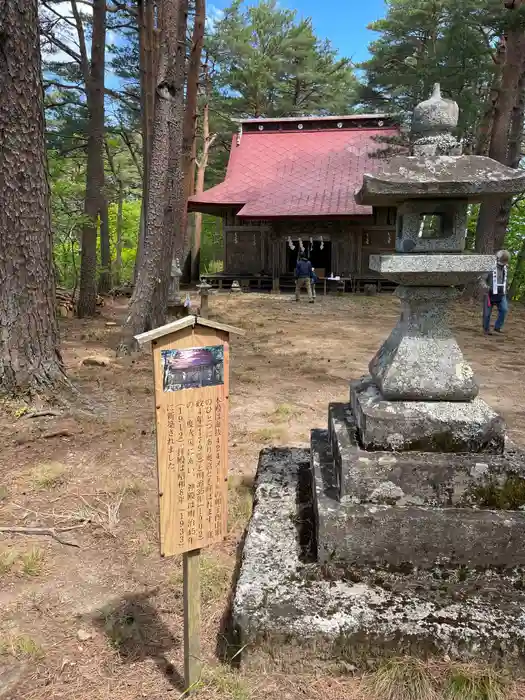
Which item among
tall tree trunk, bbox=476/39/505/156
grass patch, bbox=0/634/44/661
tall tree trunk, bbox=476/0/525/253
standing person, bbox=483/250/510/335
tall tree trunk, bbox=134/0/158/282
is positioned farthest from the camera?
Result: tall tree trunk, bbox=476/39/505/156

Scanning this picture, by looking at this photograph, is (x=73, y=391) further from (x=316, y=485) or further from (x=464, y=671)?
(x=464, y=671)

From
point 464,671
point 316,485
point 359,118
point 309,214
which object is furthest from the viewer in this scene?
point 359,118

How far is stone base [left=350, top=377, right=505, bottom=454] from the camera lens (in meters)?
2.78

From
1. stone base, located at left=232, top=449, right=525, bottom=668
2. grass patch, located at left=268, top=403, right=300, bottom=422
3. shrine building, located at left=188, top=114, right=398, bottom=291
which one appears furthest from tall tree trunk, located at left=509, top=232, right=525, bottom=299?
stone base, located at left=232, top=449, right=525, bottom=668

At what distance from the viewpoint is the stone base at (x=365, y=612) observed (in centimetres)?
215

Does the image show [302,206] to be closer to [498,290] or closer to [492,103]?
[492,103]

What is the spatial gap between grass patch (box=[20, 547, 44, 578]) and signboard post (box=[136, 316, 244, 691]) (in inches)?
47.0

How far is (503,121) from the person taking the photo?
11.9 m

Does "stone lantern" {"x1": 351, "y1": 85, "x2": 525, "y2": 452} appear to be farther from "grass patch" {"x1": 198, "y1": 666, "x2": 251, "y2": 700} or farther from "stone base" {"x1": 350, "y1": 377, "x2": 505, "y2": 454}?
"grass patch" {"x1": 198, "y1": 666, "x2": 251, "y2": 700}

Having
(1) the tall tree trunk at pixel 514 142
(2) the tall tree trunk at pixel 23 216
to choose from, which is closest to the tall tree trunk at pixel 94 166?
(2) the tall tree trunk at pixel 23 216

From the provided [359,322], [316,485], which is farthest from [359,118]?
[316,485]

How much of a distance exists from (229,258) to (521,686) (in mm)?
16847

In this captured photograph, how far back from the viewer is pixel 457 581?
8.30ft

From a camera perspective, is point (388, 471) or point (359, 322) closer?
point (388, 471)
